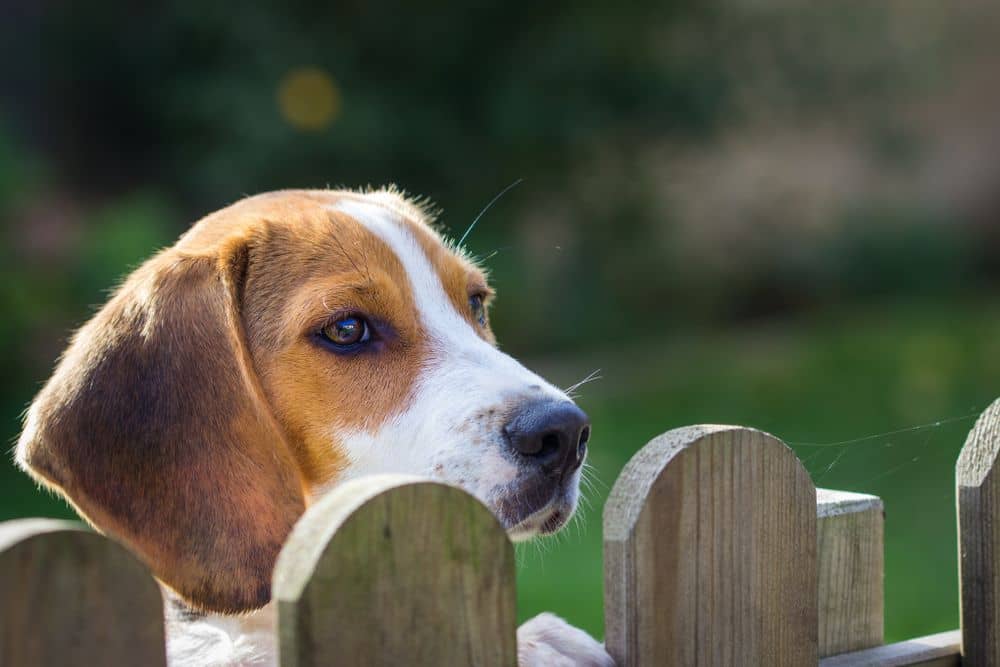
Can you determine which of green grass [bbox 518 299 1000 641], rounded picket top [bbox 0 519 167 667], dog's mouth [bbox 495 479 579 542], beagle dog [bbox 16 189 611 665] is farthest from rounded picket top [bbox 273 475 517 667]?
green grass [bbox 518 299 1000 641]

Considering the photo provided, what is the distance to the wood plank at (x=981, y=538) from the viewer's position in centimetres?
221

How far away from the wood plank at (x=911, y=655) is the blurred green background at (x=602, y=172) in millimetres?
6290

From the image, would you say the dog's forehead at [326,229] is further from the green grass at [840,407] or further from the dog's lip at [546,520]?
the green grass at [840,407]

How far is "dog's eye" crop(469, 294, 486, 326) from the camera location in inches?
140

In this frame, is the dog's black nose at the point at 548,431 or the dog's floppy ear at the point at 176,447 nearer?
the dog's floppy ear at the point at 176,447

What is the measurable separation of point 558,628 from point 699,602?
47 centimetres

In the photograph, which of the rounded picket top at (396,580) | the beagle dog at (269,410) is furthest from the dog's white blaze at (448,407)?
the rounded picket top at (396,580)

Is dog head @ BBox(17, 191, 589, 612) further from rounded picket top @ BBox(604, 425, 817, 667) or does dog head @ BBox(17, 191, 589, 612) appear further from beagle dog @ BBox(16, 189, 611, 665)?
rounded picket top @ BBox(604, 425, 817, 667)

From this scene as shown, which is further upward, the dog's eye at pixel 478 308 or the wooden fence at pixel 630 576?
the dog's eye at pixel 478 308

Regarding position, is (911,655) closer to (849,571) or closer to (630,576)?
(849,571)

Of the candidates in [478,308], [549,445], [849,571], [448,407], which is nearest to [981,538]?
[849,571]

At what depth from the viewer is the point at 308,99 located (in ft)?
39.1

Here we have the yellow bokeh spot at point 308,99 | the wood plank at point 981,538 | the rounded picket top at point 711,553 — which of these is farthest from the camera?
the yellow bokeh spot at point 308,99

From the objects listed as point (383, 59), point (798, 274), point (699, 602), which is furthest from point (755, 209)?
point (699, 602)
